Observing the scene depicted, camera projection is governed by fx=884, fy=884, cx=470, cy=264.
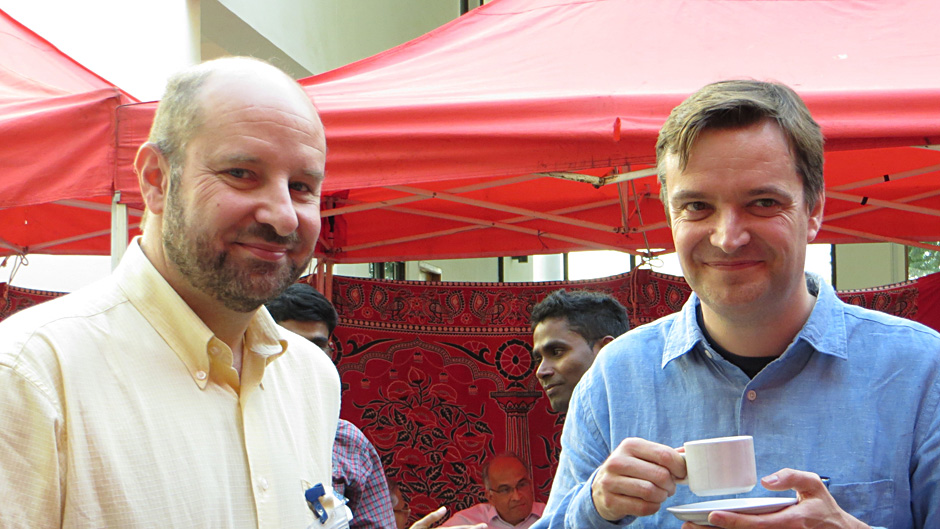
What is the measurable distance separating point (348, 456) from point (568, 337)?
1.09 metres

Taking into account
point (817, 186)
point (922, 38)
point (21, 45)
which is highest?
point (21, 45)

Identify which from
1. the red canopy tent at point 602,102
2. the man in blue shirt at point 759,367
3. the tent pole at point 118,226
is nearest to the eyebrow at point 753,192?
the man in blue shirt at point 759,367

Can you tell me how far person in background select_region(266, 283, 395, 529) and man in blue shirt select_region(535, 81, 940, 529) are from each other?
4.97 feet

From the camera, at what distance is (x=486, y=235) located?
5.36 meters

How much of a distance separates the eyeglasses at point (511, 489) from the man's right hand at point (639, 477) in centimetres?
330

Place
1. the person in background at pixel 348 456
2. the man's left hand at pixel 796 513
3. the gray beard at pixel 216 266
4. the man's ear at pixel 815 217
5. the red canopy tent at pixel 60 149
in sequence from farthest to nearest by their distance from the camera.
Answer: the person in background at pixel 348 456, the red canopy tent at pixel 60 149, the man's ear at pixel 815 217, the gray beard at pixel 216 266, the man's left hand at pixel 796 513

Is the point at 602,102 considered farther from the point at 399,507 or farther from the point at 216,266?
the point at 399,507

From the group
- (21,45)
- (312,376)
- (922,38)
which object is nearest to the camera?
(312,376)

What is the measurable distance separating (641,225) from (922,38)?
1651 mm

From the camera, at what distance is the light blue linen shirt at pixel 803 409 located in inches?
55.2

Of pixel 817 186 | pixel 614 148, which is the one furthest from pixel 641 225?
pixel 817 186

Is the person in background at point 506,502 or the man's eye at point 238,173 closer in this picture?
the man's eye at point 238,173

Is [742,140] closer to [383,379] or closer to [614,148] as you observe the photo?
[614,148]

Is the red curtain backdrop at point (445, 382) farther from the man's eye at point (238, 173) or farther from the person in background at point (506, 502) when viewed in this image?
the man's eye at point (238, 173)
